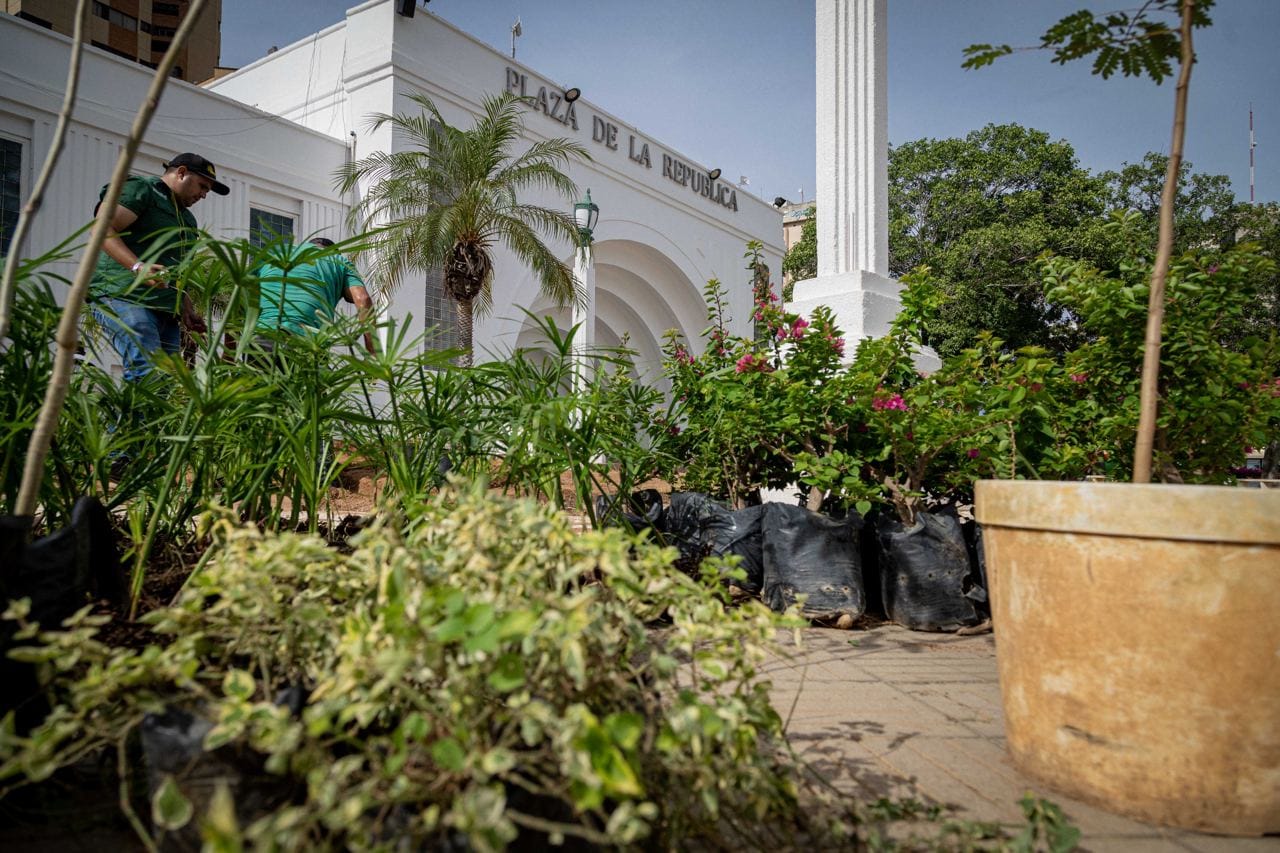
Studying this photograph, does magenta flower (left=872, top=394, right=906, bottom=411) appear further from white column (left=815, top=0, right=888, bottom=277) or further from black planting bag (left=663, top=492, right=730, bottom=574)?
white column (left=815, top=0, right=888, bottom=277)

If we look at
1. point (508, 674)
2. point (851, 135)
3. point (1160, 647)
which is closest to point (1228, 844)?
point (1160, 647)

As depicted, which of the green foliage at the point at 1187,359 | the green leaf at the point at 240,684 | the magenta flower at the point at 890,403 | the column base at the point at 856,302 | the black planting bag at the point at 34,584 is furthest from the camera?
the column base at the point at 856,302

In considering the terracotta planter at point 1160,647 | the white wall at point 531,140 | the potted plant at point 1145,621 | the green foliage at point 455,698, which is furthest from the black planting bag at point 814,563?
the white wall at point 531,140

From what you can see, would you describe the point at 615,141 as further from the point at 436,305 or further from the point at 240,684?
the point at 240,684

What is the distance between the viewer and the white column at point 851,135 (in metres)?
5.79

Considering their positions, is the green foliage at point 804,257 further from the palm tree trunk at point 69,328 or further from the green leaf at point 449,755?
the green leaf at point 449,755

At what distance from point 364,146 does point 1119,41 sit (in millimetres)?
11367

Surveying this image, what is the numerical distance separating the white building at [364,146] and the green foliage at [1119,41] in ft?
13.4

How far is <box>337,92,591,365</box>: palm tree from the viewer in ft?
33.2

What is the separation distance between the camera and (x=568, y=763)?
825 mm

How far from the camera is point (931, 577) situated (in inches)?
116

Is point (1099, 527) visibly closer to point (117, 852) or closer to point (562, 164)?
point (117, 852)

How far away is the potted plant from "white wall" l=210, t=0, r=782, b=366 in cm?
607

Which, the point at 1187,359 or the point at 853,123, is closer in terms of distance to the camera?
the point at 1187,359
